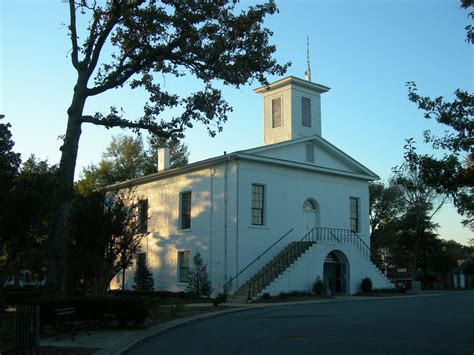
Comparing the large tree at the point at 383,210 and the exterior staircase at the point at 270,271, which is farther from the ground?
the large tree at the point at 383,210

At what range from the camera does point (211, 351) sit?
1159cm

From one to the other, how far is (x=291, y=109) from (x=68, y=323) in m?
23.3

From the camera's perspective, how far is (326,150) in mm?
35094

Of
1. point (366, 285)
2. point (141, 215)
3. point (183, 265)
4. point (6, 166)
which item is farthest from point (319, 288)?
point (6, 166)

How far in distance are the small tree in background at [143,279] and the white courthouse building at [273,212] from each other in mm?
559

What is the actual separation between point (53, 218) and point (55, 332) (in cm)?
364

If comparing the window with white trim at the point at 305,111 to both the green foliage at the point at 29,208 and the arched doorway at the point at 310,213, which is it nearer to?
the arched doorway at the point at 310,213

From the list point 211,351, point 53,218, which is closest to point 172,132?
point 53,218

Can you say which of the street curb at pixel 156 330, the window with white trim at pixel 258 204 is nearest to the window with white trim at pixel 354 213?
the window with white trim at pixel 258 204

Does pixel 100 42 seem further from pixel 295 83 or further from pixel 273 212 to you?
pixel 295 83

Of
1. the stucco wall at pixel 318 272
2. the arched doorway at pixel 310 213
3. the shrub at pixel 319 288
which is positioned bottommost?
the shrub at pixel 319 288

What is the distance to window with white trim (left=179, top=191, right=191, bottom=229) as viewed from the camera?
3312 cm

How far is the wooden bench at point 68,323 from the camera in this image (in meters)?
13.4

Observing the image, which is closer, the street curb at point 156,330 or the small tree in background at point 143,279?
the street curb at point 156,330
